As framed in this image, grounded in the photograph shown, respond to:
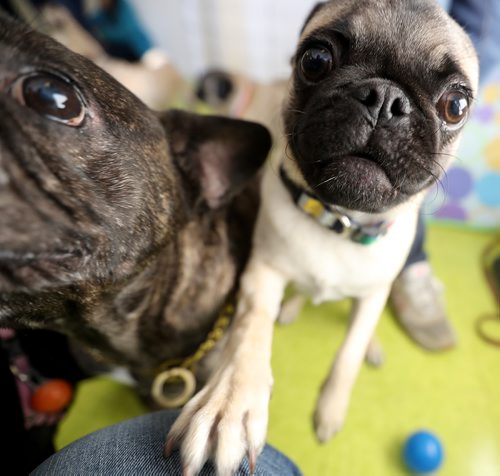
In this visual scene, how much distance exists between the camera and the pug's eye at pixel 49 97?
0.55 meters

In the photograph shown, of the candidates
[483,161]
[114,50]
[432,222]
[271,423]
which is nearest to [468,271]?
[432,222]

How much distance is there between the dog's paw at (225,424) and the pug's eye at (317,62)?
534mm

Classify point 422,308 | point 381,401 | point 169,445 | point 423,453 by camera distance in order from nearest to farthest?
point 169,445, point 423,453, point 381,401, point 422,308

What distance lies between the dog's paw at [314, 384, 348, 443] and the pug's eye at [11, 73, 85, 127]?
0.72 m

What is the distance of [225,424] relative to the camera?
647 millimetres

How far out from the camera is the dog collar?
34.0 inches

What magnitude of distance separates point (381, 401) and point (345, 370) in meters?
0.41

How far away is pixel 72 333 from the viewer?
0.83 meters

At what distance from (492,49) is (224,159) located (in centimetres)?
99

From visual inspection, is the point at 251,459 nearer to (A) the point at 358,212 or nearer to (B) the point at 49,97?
(A) the point at 358,212

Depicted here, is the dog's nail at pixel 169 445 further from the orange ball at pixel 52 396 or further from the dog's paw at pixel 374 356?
the dog's paw at pixel 374 356

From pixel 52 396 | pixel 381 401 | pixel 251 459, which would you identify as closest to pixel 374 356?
pixel 381 401

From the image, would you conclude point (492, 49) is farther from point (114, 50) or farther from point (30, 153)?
point (114, 50)

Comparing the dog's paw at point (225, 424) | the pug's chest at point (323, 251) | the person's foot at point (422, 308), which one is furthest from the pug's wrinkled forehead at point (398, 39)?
the person's foot at point (422, 308)
